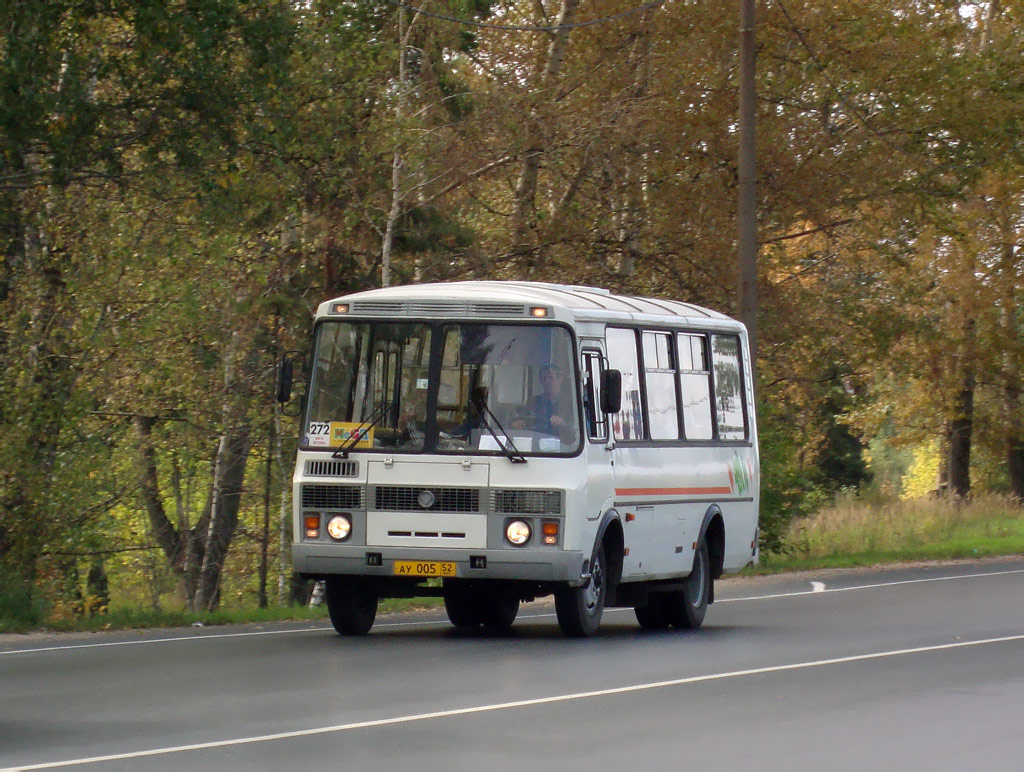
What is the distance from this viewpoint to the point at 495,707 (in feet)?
35.4

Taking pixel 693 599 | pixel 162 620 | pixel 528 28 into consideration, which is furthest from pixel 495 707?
pixel 528 28

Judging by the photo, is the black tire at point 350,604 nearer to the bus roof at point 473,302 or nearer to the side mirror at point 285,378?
the side mirror at point 285,378

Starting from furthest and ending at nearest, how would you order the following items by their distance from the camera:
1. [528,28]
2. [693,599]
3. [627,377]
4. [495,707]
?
[528,28] → [693,599] → [627,377] → [495,707]

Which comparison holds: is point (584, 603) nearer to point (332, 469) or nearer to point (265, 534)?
point (332, 469)

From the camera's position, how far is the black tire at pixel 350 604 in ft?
51.7

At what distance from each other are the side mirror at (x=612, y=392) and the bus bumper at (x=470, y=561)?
126cm

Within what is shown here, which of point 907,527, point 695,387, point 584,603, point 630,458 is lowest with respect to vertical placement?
point 907,527

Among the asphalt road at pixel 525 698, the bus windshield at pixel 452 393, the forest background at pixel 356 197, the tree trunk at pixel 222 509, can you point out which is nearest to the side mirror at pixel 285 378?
the bus windshield at pixel 452 393

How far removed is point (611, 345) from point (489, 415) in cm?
163

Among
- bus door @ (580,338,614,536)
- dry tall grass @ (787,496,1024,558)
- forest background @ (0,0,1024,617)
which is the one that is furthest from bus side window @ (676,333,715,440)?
dry tall grass @ (787,496,1024,558)

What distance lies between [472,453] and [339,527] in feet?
4.15

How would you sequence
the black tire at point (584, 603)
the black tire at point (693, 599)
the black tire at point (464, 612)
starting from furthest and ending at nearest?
the black tire at point (693, 599) < the black tire at point (464, 612) < the black tire at point (584, 603)

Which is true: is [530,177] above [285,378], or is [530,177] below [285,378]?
above

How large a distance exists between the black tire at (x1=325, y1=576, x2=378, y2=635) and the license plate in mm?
808
